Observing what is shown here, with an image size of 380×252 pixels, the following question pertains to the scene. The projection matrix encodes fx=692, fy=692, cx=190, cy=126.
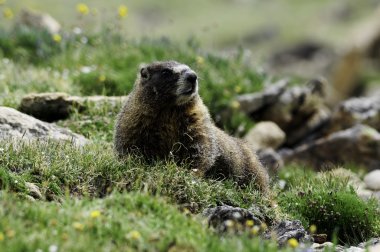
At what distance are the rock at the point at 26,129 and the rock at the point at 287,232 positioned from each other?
112 inches

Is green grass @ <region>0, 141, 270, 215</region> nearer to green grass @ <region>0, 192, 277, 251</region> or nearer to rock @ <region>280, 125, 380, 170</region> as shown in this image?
green grass @ <region>0, 192, 277, 251</region>

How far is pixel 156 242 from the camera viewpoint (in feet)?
16.6

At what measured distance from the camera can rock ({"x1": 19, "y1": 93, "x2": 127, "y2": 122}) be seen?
990 centimetres

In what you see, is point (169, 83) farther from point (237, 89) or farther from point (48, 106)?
point (237, 89)

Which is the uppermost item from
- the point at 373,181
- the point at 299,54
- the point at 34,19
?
the point at 34,19

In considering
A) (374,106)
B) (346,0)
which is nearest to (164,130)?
(374,106)

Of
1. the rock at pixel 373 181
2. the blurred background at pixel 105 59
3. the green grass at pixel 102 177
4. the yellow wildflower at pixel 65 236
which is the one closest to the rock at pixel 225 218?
the green grass at pixel 102 177

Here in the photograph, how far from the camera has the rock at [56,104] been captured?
990 cm

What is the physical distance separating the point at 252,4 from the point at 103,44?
5601 inches

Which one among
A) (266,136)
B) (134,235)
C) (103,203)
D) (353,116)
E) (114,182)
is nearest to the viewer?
(134,235)

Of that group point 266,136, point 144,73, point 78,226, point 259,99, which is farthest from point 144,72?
point 259,99

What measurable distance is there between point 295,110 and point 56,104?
5324 millimetres

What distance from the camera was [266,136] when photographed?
41.4 feet

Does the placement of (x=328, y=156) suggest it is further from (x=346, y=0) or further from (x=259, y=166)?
(x=346, y=0)
